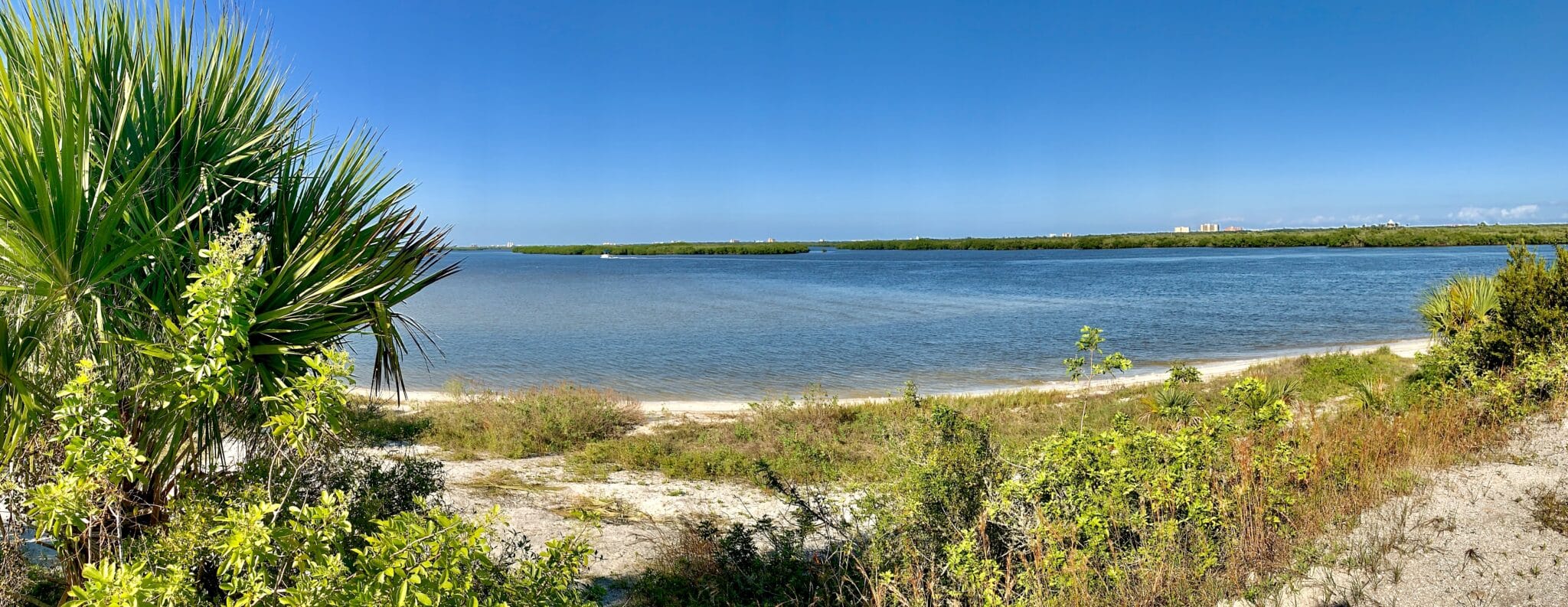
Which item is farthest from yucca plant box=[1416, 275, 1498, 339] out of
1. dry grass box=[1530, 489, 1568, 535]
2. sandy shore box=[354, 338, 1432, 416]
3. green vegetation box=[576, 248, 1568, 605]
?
dry grass box=[1530, 489, 1568, 535]

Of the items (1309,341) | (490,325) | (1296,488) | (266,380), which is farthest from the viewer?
(490,325)

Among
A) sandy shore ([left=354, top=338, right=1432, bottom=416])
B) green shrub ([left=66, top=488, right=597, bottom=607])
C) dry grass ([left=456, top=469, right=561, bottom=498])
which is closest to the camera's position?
green shrub ([left=66, top=488, right=597, bottom=607])

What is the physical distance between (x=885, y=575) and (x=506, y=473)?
6960 mm

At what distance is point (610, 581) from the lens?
6.09 m

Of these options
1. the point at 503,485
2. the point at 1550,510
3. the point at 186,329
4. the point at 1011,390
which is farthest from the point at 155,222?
the point at 1011,390

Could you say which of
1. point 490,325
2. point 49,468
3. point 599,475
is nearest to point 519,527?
point 599,475

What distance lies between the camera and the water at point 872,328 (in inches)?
885

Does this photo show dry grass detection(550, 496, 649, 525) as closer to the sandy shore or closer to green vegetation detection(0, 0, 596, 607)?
green vegetation detection(0, 0, 596, 607)

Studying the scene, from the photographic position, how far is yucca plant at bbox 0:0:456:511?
287 cm

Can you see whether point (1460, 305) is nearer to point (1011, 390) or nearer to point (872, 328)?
point (1011, 390)

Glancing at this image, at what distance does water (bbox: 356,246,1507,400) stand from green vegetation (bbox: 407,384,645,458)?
16.7 ft

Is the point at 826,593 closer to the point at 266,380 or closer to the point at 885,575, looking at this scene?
Result: the point at 885,575

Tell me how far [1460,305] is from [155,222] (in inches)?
647

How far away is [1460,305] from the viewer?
489 inches
